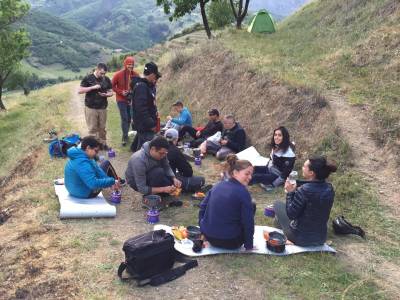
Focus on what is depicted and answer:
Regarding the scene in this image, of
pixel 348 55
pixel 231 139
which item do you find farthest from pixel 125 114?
pixel 348 55

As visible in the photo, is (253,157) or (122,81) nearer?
(253,157)

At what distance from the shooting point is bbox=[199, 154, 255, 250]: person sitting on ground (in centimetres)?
631

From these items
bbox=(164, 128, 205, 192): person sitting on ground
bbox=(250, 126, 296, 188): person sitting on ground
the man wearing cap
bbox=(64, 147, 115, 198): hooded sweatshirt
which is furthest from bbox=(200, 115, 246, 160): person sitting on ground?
A: bbox=(64, 147, 115, 198): hooded sweatshirt

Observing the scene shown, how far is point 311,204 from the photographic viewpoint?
6664 mm

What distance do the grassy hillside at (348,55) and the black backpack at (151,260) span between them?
6704 mm

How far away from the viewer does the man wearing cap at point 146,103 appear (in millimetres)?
10102

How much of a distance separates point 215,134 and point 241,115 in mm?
2031

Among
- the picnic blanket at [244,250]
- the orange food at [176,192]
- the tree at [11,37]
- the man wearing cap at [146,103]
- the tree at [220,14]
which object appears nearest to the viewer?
the picnic blanket at [244,250]

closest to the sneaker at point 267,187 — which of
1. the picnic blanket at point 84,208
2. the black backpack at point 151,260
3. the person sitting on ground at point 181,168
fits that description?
the person sitting on ground at point 181,168

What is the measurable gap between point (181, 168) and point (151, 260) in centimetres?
346

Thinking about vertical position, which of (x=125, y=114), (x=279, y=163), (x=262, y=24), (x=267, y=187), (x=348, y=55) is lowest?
(x=267, y=187)

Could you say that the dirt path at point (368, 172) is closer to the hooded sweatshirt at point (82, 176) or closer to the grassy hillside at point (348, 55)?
the grassy hillside at point (348, 55)

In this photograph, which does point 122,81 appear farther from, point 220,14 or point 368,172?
point 220,14

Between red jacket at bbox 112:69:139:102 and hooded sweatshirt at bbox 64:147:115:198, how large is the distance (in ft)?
15.2
